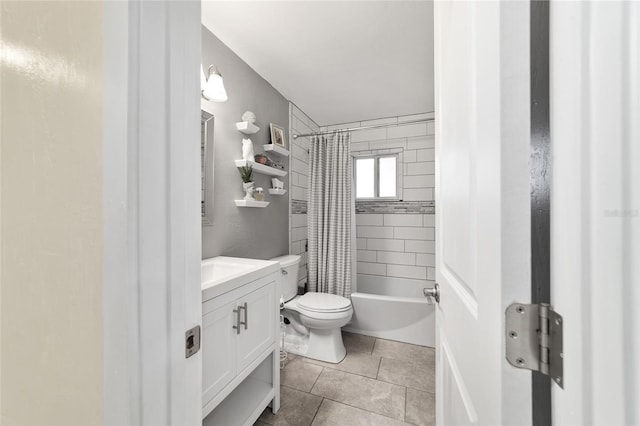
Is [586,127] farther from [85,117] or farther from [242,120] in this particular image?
[242,120]

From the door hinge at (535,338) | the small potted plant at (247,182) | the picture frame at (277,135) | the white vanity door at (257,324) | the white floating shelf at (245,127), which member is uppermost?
the picture frame at (277,135)

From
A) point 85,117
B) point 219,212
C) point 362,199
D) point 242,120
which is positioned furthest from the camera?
point 362,199

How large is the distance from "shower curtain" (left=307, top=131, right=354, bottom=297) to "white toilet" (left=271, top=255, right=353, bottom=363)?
1.16ft

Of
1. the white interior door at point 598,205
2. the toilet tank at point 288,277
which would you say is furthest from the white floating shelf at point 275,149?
the white interior door at point 598,205

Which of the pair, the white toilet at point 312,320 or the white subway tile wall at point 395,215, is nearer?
the white toilet at point 312,320

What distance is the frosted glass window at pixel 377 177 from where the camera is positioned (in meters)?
3.09

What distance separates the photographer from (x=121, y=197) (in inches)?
17.9

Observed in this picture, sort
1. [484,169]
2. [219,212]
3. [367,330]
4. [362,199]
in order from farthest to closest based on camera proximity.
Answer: [362,199] → [367,330] → [219,212] → [484,169]

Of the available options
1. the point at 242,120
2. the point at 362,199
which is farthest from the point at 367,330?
the point at 242,120

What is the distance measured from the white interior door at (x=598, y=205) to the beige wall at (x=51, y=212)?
744mm

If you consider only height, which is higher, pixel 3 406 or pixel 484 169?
pixel 484 169

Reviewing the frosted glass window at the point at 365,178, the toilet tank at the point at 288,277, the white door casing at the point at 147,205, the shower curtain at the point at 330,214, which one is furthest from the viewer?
the frosted glass window at the point at 365,178

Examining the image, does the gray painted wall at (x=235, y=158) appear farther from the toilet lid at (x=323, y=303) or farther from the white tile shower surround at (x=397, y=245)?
the white tile shower surround at (x=397, y=245)

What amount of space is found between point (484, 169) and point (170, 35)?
0.62m
